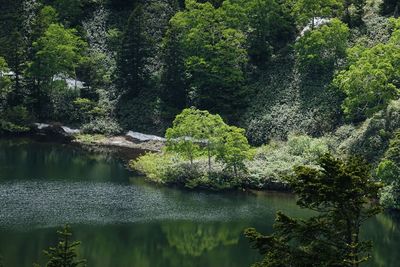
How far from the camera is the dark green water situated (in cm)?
5094

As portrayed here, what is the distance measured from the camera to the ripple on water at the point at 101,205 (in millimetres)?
57750

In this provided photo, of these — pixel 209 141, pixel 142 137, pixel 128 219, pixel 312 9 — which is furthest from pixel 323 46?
pixel 128 219

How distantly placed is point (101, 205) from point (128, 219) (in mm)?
4492

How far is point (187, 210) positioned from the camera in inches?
2425

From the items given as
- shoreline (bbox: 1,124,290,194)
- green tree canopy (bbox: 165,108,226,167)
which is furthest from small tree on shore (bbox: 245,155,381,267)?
shoreline (bbox: 1,124,290,194)

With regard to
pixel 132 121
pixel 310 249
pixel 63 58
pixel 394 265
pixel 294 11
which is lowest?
pixel 394 265

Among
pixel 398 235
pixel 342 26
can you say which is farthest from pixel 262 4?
pixel 398 235

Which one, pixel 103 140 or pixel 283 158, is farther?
pixel 103 140

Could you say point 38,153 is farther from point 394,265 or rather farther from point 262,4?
point 394,265

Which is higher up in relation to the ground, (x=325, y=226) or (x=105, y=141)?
(x=105, y=141)

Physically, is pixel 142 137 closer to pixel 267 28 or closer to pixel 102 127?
pixel 102 127

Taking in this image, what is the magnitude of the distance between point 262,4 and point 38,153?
33266 mm

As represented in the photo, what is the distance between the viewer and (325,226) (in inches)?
1085

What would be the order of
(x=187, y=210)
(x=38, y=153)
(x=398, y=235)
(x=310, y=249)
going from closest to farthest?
(x=310, y=249)
(x=398, y=235)
(x=187, y=210)
(x=38, y=153)
